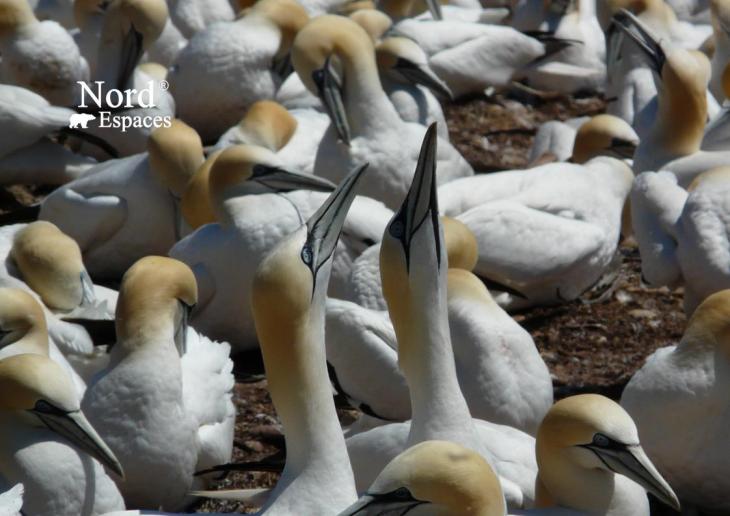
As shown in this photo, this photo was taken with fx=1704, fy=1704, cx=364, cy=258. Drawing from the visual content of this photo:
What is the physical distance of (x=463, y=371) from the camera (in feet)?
18.8

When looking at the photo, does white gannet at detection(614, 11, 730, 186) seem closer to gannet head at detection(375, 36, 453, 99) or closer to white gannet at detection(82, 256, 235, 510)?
gannet head at detection(375, 36, 453, 99)

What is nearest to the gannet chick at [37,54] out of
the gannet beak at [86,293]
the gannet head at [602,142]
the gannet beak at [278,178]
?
the gannet beak at [278,178]

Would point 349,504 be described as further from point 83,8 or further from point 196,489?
point 83,8

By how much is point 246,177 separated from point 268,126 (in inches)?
42.3

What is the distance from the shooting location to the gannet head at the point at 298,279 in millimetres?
4285

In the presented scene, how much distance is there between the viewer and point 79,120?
824 centimetres

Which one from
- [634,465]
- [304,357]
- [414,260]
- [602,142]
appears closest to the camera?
[304,357]

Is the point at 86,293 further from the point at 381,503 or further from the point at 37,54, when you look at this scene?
the point at 381,503

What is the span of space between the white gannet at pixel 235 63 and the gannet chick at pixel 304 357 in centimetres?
472

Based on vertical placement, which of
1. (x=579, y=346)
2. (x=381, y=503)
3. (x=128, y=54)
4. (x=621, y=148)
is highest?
(x=381, y=503)

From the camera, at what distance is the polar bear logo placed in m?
8.19

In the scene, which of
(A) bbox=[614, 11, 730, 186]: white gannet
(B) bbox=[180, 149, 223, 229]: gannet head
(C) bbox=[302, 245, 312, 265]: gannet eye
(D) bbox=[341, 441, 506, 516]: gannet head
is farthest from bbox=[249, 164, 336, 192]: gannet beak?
(D) bbox=[341, 441, 506, 516]: gannet head

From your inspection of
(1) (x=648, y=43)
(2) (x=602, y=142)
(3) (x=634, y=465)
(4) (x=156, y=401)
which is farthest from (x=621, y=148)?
(3) (x=634, y=465)

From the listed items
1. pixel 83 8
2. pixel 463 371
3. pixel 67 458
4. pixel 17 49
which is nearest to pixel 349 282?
pixel 463 371
